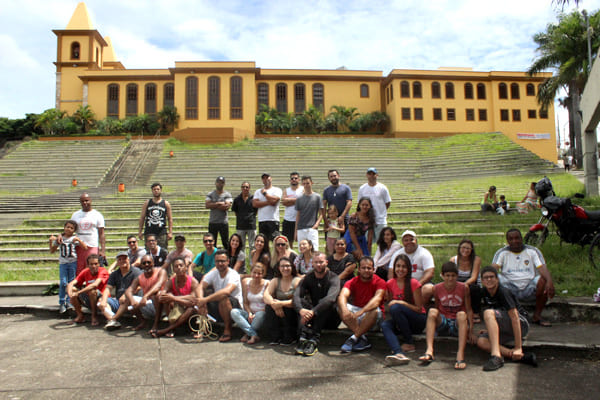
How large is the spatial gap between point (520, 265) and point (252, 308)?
137 inches

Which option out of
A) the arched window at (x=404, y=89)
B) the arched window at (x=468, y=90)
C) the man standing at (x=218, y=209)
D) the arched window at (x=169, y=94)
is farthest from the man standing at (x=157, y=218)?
the arched window at (x=468, y=90)

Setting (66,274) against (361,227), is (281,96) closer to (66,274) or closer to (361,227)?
(361,227)

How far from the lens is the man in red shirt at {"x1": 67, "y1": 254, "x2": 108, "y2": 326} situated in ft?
21.1

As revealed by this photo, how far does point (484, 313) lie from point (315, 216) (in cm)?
338

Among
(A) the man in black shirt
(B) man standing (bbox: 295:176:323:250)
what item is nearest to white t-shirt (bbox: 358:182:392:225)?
(B) man standing (bbox: 295:176:323:250)

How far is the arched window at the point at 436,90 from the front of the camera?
135ft

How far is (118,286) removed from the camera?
6668mm

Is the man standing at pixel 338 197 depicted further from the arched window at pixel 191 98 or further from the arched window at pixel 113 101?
the arched window at pixel 113 101

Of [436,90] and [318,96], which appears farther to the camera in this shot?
[318,96]

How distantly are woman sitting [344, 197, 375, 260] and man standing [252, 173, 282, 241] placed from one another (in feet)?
4.71

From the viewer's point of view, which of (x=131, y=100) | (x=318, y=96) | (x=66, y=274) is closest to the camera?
(x=66, y=274)

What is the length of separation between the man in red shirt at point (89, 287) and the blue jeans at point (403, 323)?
4131 millimetres

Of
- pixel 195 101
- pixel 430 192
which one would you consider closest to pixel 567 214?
pixel 430 192

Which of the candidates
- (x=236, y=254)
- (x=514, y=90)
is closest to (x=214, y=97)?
(x=514, y=90)
